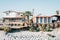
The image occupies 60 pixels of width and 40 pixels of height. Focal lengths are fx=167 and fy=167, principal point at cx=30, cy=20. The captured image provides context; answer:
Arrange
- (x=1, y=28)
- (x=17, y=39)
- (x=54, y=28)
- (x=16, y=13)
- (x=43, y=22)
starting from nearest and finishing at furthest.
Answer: (x=17, y=39), (x=1, y=28), (x=54, y=28), (x=43, y=22), (x=16, y=13)

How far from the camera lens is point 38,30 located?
114ft

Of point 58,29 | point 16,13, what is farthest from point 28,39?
point 16,13

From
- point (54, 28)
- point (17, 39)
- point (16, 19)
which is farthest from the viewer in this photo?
point (16, 19)

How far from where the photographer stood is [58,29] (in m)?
35.3

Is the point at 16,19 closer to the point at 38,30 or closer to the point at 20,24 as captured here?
the point at 20,24

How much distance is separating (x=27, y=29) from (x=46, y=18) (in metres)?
5.84

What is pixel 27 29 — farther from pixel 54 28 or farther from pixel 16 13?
pixel 16 13

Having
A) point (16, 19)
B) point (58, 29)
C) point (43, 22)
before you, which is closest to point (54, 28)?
point (58, 29)

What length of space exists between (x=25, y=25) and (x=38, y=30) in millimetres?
4240

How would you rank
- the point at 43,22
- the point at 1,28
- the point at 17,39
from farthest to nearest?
the point at 43,22
the point at 1,28
the point at 17,39

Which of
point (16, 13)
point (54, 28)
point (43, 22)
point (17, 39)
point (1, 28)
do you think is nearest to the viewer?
point (17, 39)

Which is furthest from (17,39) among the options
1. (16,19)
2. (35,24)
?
(16,19)

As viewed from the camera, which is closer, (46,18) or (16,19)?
(46,18)

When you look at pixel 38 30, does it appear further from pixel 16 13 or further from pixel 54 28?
pixel 16 13
